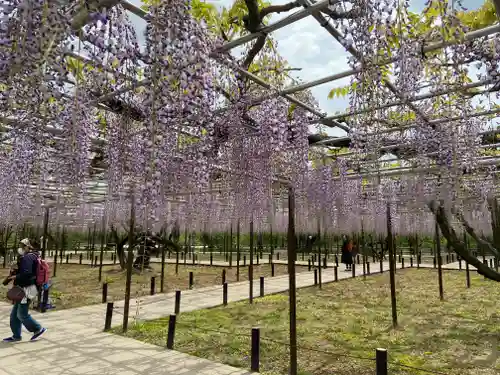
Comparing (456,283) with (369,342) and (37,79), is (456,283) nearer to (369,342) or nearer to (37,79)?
(369,342)

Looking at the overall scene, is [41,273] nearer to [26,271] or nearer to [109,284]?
[26,271]

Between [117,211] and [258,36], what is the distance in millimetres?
13267

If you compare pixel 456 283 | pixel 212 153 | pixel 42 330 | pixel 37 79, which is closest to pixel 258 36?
pixel 37 79

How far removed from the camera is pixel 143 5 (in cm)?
308

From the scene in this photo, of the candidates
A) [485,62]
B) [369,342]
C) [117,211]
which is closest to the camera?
[485,62]

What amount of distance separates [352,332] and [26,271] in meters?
5.22

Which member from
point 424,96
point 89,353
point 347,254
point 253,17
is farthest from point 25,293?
point 347,254

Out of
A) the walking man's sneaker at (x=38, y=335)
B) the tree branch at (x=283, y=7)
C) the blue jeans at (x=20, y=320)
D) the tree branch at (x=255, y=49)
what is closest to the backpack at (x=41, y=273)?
the blue jeans at (x=20, y=320)

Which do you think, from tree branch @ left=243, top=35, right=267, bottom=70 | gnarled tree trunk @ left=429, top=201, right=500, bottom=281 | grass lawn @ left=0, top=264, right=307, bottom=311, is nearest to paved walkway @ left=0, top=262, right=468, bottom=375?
grass lawn @ left=0, top=264, right=307, bottom=311

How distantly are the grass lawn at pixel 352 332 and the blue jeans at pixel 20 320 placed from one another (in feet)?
4.73

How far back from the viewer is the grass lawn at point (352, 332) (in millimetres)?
4742

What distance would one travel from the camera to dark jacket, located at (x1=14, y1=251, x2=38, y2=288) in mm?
5461

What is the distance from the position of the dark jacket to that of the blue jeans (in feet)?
1.03

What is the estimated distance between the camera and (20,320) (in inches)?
215
